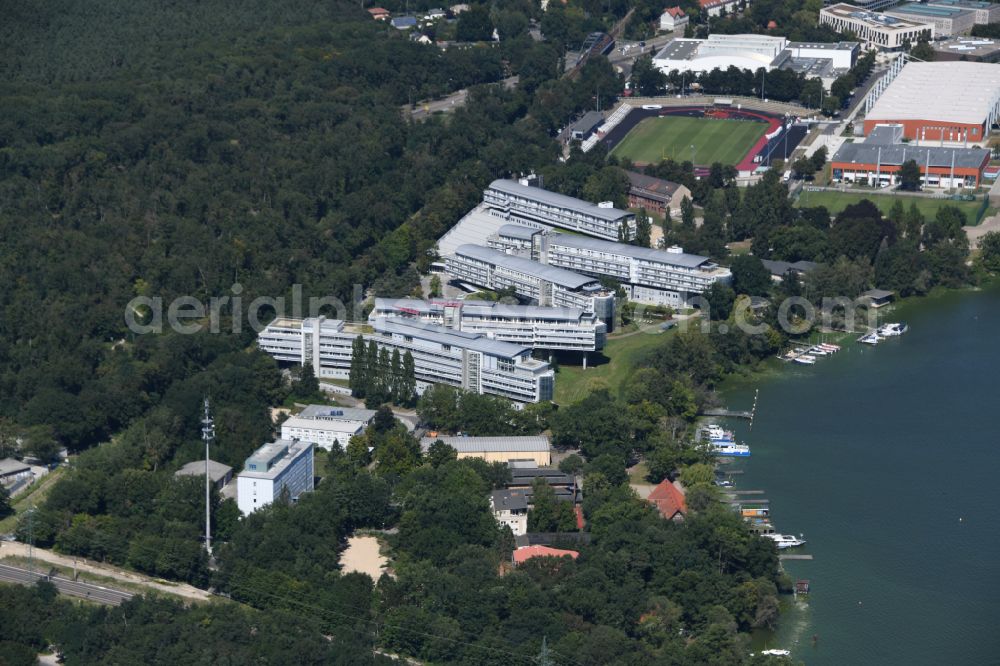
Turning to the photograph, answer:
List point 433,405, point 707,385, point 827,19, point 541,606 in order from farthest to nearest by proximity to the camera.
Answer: point 827,19 → point 707,385 → point 433,405 → point 541,606

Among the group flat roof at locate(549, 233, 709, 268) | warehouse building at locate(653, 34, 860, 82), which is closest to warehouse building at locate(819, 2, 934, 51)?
warehouse building at locate(653, 34, 860, 82)

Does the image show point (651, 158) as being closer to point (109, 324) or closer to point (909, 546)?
point (109, 324)

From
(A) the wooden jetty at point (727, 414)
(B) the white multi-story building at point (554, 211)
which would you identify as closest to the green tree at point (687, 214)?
(B) the white multi-story building at point (554, 211)

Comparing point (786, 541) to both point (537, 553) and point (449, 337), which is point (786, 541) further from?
point (449, 337)

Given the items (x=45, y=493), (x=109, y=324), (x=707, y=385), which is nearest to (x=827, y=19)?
(x=707, y=385)

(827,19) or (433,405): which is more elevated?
(827,19)

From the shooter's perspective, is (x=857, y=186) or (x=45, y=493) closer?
(x=45, y=493)

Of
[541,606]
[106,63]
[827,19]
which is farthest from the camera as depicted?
[827,19]
